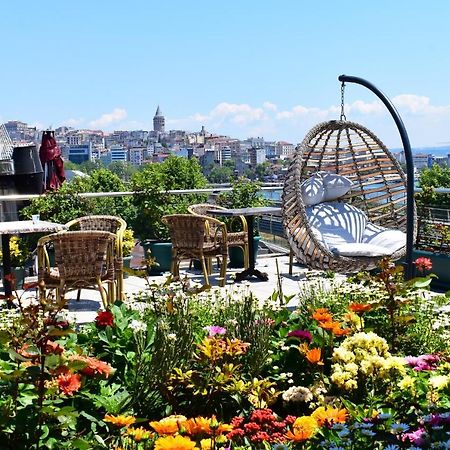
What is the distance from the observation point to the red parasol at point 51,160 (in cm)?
1279

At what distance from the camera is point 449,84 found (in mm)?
23109

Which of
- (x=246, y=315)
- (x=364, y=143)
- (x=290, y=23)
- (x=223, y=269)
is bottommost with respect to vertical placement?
(x=223, y=269)

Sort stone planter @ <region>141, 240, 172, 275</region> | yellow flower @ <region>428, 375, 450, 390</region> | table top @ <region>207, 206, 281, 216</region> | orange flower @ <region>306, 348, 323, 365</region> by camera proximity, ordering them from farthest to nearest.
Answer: stone planter @ <region>141, 240, 172, 275</region> → table top @ <region>207, 206, 281, 216</region> → orange flower @ <region>306, 348, 323, 365</region> → yellow flower @ <region>428, 375, 450, 390</region>

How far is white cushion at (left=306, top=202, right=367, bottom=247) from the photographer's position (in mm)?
7133

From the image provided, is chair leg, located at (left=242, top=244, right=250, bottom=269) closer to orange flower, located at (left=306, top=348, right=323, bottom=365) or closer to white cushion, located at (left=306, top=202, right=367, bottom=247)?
white cushion, located at (left=306, top=202, right=367, bottom=247)

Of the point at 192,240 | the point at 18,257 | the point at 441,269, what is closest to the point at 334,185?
the point at 441,269

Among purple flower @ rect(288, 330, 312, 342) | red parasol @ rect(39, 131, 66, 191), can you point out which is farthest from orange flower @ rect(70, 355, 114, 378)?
red parasol @ rect(39, 131, 66, 191)

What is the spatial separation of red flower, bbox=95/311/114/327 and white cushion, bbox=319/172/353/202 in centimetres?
477

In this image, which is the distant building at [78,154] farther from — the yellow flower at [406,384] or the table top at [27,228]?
the yellow flower at [406,384]

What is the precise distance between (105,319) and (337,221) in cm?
Answer: 471

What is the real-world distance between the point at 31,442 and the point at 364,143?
5.98 meters

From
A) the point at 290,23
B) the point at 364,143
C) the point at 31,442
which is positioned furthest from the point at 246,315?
the point at 290,23

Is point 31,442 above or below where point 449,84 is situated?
below

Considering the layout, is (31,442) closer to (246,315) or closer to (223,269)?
(246,315)
